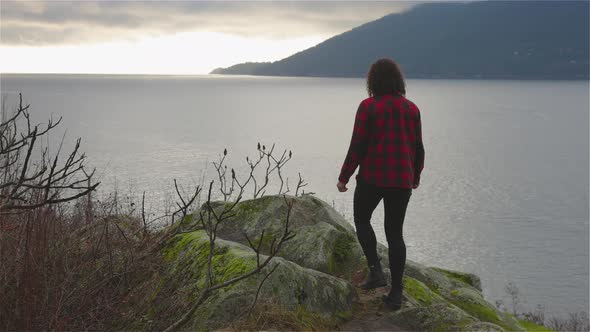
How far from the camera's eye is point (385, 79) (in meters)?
5.84

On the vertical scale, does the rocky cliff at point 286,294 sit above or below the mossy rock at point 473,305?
above

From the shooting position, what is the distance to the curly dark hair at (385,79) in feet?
19.1

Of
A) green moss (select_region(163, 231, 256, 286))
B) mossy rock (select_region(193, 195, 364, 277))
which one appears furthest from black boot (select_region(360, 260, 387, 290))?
green moss (select_region(163, 231, 256, 286))

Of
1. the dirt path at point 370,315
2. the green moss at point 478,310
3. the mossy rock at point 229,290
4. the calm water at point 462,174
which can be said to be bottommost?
the calm water at point 462,174

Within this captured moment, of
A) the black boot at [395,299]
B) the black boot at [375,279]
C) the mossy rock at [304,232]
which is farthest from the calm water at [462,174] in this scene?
the black boot at [395,299]

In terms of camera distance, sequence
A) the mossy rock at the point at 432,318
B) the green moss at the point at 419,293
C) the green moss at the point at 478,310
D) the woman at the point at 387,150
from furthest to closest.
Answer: the green moss at the point at 478,310 → the green moss at the point at 419,293 → the woman at the point at 387,150 → the mossy rock at the point at 432,318

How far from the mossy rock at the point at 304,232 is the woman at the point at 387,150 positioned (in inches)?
43.4

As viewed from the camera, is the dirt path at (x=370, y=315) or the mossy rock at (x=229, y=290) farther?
the dirt path at (x=370, y=315)

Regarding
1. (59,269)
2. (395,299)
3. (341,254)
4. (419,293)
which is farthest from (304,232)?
(59,269)

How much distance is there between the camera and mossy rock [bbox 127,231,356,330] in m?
5.29

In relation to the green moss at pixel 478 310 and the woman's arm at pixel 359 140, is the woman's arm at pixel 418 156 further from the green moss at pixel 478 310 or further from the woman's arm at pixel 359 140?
the green moss at pixel 478 310

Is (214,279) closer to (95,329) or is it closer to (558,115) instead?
(95,329)

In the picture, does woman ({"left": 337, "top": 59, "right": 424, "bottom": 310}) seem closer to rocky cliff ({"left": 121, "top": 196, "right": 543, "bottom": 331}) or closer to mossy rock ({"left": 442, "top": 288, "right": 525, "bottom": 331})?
rocky cliff ({"left": 121, "top": 196, "right": 543, "bottom": 331})

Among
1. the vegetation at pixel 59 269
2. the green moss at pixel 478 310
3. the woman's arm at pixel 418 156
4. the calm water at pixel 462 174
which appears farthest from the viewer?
the calm water at pixel 462 174
